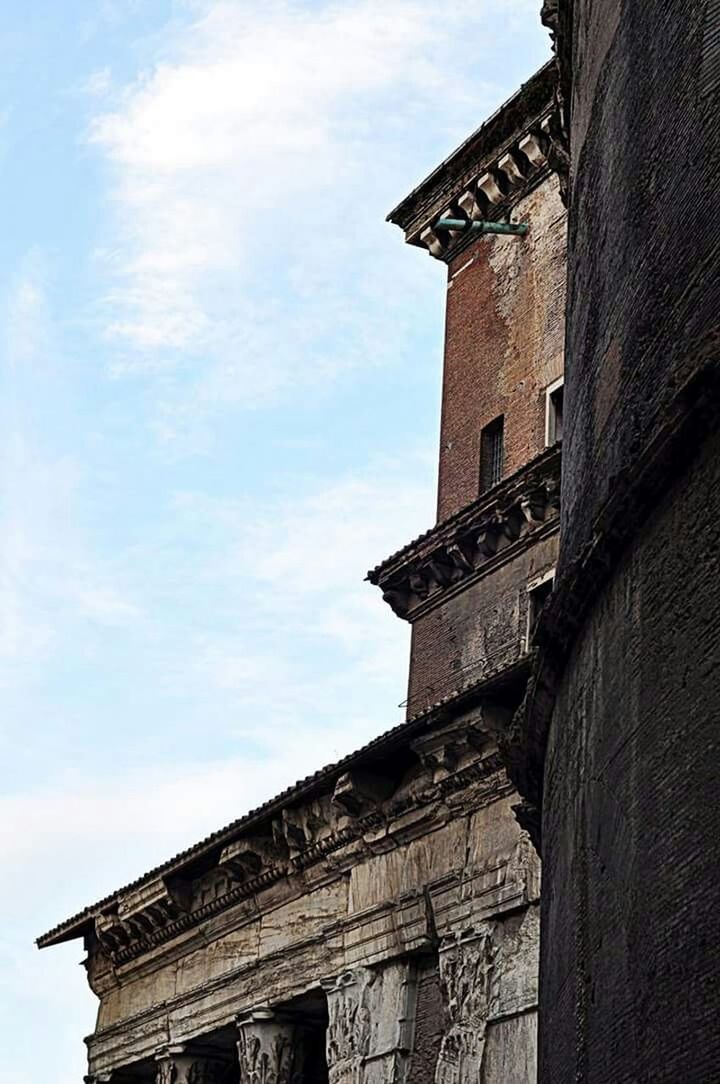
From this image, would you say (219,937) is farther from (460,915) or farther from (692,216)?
(692,216)

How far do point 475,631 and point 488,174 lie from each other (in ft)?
15.5

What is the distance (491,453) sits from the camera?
1819 cm

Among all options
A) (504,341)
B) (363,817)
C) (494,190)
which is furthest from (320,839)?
(494,190)

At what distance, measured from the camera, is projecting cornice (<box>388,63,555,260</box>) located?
17.6 metres

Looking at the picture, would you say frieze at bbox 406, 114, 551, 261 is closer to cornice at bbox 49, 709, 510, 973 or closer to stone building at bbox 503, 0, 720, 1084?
cornice at bbox 49, 709, 510, 973

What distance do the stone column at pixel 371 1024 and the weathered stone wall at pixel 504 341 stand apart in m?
5.21

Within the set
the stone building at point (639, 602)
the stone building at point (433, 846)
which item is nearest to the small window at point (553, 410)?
the stone building at point (433, 846)

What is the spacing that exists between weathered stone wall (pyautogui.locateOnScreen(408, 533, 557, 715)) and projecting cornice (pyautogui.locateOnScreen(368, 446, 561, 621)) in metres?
0.13

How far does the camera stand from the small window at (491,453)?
18000mm

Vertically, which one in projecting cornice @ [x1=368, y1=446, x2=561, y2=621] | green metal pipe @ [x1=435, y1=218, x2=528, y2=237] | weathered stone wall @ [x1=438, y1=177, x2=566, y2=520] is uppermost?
green metal pipe @ [x1=435, y1=218, x2=528, y2=237]

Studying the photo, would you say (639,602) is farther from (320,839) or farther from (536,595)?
(536,595)

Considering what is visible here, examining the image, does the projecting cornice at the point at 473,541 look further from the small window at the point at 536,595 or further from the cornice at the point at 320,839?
the cornice at the point at 320,839

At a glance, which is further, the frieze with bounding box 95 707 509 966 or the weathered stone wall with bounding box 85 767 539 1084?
the frieze with bounding box 95 707 509 966

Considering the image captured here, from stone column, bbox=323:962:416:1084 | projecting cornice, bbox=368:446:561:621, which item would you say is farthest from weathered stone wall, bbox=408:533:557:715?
stone column, bbox=323:962:416:1084
